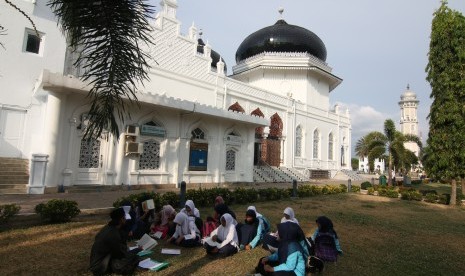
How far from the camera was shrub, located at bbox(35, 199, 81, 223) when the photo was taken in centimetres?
623

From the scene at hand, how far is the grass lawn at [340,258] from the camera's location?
434 cm

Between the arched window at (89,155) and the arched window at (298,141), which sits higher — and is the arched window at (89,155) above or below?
below

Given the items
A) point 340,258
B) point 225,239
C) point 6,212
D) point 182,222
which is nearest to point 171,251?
point 182,222

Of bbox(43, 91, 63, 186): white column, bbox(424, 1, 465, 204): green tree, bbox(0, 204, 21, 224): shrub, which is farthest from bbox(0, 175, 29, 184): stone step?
bbox(424, 1, 465, 204): green tree

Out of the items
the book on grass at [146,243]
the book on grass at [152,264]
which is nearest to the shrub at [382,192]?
the book on grass at [146,243]

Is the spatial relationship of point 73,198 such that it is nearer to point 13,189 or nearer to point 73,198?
point 73,198

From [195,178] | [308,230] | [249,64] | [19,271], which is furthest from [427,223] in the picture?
[249,64]

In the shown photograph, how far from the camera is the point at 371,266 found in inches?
192

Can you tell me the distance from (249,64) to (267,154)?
9815 mm

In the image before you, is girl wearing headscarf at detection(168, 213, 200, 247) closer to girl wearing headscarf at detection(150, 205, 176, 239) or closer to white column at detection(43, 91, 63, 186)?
girl wearing headscarf at detection(150, 205, 176, 239)

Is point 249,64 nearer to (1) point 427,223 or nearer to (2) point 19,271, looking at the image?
(1) point 427,223

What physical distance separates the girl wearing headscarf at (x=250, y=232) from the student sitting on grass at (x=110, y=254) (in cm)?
214

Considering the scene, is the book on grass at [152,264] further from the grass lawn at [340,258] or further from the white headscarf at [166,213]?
the white headscarf at [166,213]

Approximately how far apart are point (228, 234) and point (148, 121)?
862 centimetres
